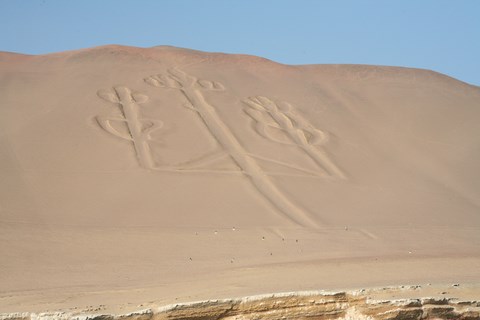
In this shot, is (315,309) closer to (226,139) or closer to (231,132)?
(226,139)

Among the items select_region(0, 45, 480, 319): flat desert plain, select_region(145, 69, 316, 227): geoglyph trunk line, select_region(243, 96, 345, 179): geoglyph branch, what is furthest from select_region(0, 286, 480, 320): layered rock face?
select_region(243, 96, 345, 179): geoglyph branch

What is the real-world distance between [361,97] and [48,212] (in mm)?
A: 10808

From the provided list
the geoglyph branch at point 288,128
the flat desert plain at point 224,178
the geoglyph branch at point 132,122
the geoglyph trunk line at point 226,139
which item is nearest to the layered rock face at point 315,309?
the flat desert plain at point 224,178

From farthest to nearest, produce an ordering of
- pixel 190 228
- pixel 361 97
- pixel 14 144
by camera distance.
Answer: pixel 361 97 → pixel 14 144 → pixel 190 228

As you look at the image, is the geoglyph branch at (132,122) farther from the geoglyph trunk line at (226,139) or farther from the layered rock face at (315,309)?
the layered rock face at (315,309)

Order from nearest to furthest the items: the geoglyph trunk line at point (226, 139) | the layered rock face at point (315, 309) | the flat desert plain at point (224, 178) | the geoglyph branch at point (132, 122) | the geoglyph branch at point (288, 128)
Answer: the layered rock face at point (315, 309) → the flat desert plain at point (224, 178) → the geoglyph trunk line at point (226, 139) → the geoglyph branch at point (132, 122) → the geoglyph branch at point (288, 128)

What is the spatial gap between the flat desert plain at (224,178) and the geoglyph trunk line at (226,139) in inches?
2.1

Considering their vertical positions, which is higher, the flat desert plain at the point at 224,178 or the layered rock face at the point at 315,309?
the flat desert plain at the point at 224,178

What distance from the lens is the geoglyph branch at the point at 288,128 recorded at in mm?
17609

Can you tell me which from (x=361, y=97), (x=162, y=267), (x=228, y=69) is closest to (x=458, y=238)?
(x=162, y=267)

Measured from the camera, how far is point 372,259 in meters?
11.2

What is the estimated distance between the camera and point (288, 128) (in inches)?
741

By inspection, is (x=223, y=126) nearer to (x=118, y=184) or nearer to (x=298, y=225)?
(x=118, y=184)

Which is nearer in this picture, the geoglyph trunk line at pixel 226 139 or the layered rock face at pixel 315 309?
the layered rock face at pixel 315 309
